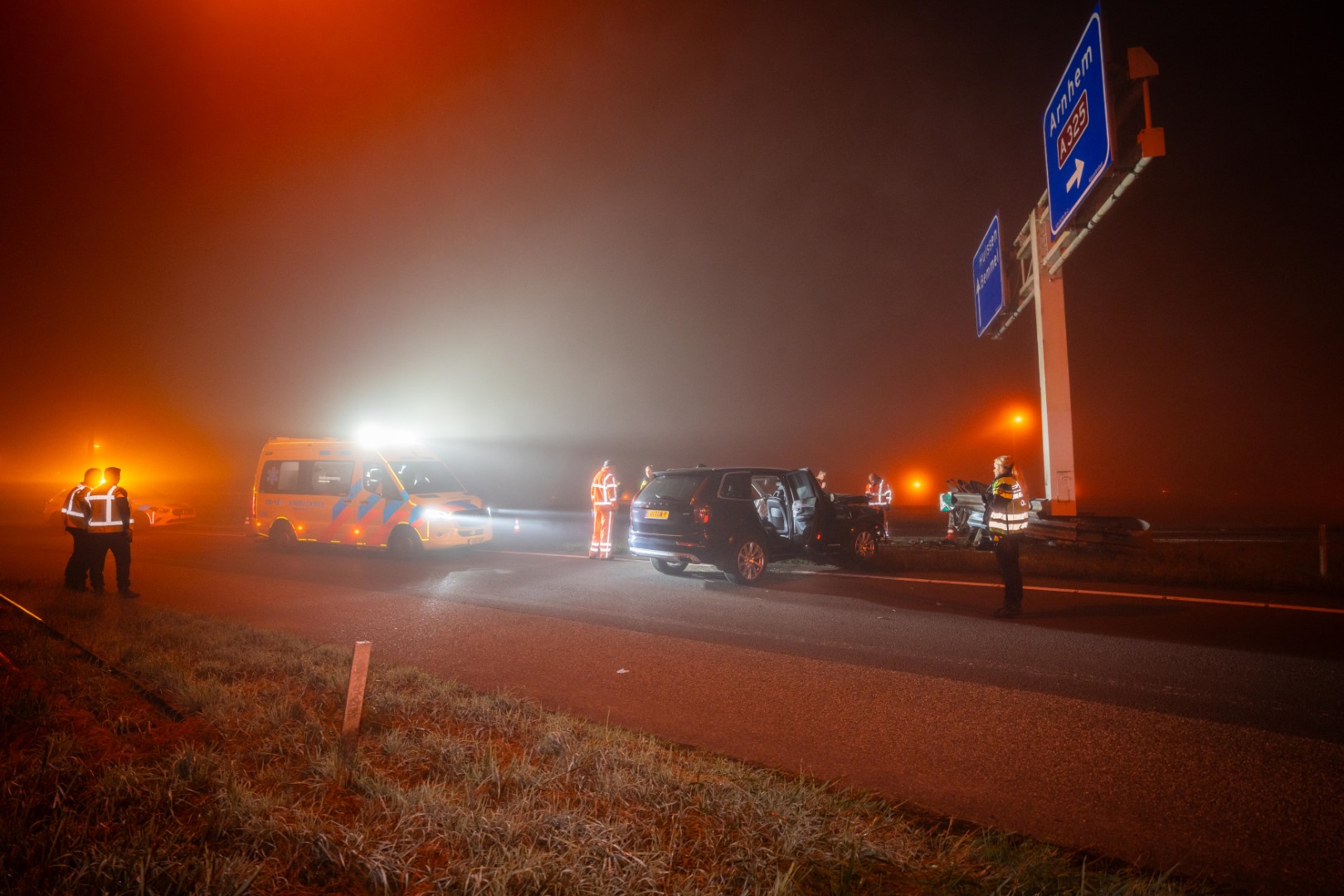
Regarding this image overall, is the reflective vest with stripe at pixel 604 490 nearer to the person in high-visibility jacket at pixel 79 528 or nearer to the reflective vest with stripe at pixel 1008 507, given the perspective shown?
the reflective vest with stripe at pixel 1008 507

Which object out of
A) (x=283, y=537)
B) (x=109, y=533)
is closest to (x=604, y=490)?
(x=283, y=537)

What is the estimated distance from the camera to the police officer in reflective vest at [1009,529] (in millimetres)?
7516

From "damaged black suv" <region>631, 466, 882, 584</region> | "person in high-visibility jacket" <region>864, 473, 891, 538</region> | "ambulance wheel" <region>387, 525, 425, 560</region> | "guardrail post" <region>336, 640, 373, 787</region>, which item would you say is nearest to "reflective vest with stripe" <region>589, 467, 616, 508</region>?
"damaged black suv" <region>631, 466, 882, 584</region>

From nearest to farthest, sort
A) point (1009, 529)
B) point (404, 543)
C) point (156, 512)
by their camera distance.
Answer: point (1009, 529) → point (404, 543) → point (156, 512)

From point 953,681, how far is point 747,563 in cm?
478

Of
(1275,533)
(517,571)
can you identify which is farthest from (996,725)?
(1275,533)

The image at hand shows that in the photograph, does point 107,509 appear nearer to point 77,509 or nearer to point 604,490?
point 77,509

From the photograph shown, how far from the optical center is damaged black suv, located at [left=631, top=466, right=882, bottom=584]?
32.0 ft

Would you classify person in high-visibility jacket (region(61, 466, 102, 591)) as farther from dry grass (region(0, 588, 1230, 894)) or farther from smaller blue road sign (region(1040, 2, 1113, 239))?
smaller blue road sign (region(1040, 2, 1113, 239))

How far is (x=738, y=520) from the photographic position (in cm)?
997

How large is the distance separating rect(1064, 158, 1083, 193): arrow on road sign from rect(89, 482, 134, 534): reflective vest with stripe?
15.3 metres

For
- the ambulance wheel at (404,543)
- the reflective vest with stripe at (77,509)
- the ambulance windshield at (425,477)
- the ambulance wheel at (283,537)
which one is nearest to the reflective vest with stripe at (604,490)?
the ambulance windshield at (425,477)

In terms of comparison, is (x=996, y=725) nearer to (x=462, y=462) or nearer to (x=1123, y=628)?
(x=1123, y=628)

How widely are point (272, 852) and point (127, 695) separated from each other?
2.97 metres
